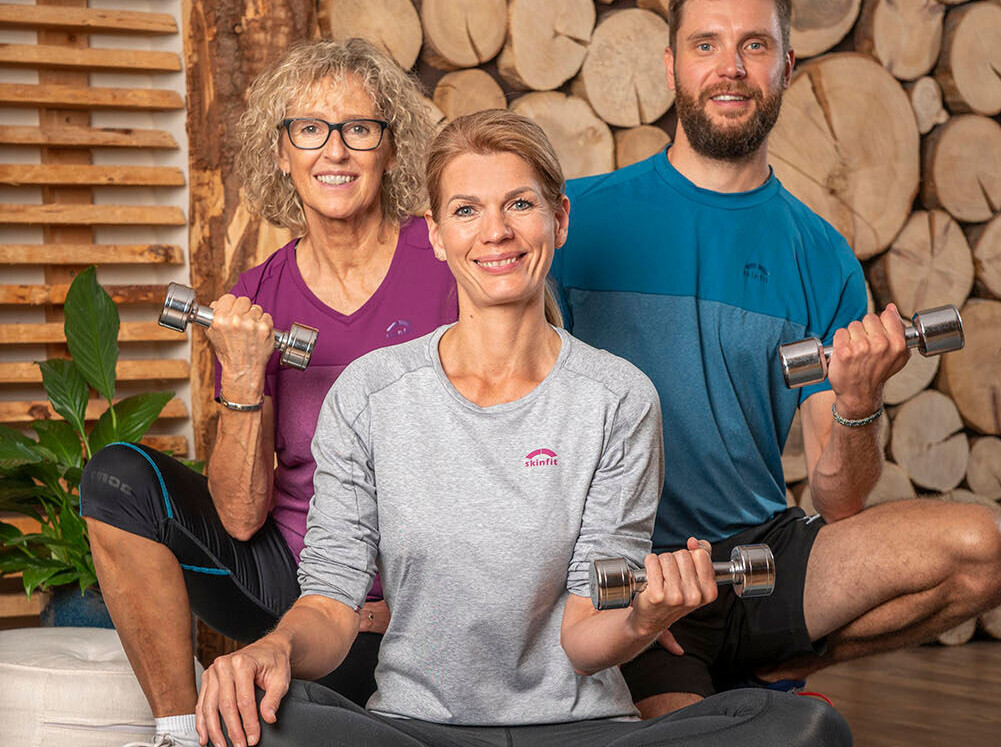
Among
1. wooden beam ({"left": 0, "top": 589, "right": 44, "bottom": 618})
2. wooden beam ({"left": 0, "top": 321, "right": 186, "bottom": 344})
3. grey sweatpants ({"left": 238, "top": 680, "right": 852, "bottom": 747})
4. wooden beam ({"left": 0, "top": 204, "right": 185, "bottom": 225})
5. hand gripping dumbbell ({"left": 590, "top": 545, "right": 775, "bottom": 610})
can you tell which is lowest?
wooden beam ({"left": 0, "top": 589, "right": 44, "bottom": 618})

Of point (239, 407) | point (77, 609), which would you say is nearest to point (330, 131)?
point (239, 407)

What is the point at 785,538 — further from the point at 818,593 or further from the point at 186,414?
the point at 186,414

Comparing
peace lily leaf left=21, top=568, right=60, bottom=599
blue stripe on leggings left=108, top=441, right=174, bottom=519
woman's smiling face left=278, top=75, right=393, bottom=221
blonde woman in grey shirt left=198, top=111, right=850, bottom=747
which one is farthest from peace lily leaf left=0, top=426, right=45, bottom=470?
blonde woman in grey shirt left=198, top=111, right=850, bottom=747

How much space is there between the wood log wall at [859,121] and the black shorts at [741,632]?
1150 millimetres

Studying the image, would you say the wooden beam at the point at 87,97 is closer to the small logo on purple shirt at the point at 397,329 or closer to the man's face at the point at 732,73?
the small logo on purple shirt at the point at 397,329

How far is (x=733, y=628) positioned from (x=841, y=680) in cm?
106

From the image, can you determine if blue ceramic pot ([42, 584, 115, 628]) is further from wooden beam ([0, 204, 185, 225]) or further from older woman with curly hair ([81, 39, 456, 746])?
wooden beam ([0, 204, 185, 225])

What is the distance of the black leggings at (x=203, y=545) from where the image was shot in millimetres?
1615

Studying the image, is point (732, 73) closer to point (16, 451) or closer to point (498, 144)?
point (498, 144)

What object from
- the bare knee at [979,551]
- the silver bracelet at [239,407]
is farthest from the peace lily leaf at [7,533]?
the bare knee at [979,551]

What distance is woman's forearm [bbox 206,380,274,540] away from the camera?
5.45 ft

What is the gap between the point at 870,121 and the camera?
2.89 meters

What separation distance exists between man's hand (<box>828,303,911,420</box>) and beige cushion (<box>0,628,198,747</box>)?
118 cm

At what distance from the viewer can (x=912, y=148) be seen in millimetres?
2938
